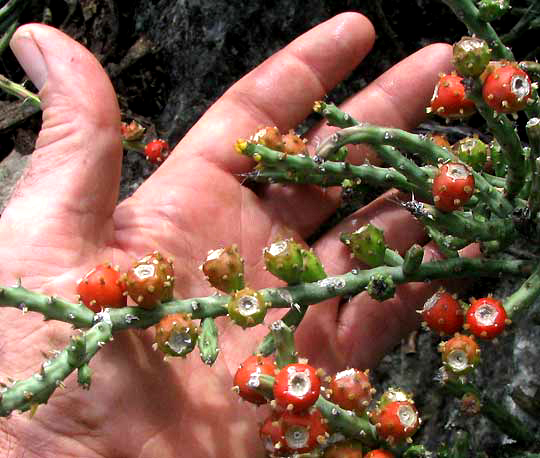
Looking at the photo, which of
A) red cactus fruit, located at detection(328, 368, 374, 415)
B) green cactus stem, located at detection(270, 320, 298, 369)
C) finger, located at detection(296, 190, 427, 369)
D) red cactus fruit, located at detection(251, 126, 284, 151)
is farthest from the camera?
finger, located at detection(296, 190, 427, 369)

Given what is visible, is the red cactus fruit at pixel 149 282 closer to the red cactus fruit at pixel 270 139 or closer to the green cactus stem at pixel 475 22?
the red cactus fruit at pixel 270 139

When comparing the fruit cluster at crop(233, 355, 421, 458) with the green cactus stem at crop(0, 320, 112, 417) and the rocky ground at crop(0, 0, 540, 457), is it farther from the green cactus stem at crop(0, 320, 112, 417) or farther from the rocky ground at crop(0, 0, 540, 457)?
the rocky ground at crop(0, 0, 540, 457)

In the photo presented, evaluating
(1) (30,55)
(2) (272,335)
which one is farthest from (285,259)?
(1) (30,55)

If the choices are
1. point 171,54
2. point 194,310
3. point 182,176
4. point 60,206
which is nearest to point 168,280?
point 194,310

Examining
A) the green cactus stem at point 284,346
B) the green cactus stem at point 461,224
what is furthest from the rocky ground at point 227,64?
the green cactus stem at point 284,346

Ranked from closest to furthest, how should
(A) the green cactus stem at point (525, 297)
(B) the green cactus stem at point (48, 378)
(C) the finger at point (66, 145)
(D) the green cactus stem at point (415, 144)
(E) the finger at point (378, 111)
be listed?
(B) the green cactus stem at point (48, 378), (A) the green cactus stem at point (525, 297), (D) the green cactus stem at point (415, 144), (C) the finger at point (66, 145), (E) the finger at point (378, 111)


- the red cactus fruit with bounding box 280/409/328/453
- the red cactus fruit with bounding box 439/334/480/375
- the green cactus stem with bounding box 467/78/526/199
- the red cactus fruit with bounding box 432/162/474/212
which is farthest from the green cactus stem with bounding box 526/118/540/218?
the red cactus fruit with bounding box 280/409/328/453

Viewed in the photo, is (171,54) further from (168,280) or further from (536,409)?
(536,409)

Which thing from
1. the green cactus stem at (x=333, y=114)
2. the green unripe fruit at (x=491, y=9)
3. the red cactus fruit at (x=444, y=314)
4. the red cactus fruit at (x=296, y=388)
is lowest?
the red cactus fruit at (x=444, y=314)

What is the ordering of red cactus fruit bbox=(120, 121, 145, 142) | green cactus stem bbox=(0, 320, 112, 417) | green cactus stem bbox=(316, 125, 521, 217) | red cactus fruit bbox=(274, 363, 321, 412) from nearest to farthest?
green cactus stem bbox=(0, 320, 112, 417)
red cactus fruit bbox=(274, 363, 321, 412)
green cactus stem bbox=(316, 125, 521, 217)
red cactus fruit bbox=(120, 121, 145, 142)
